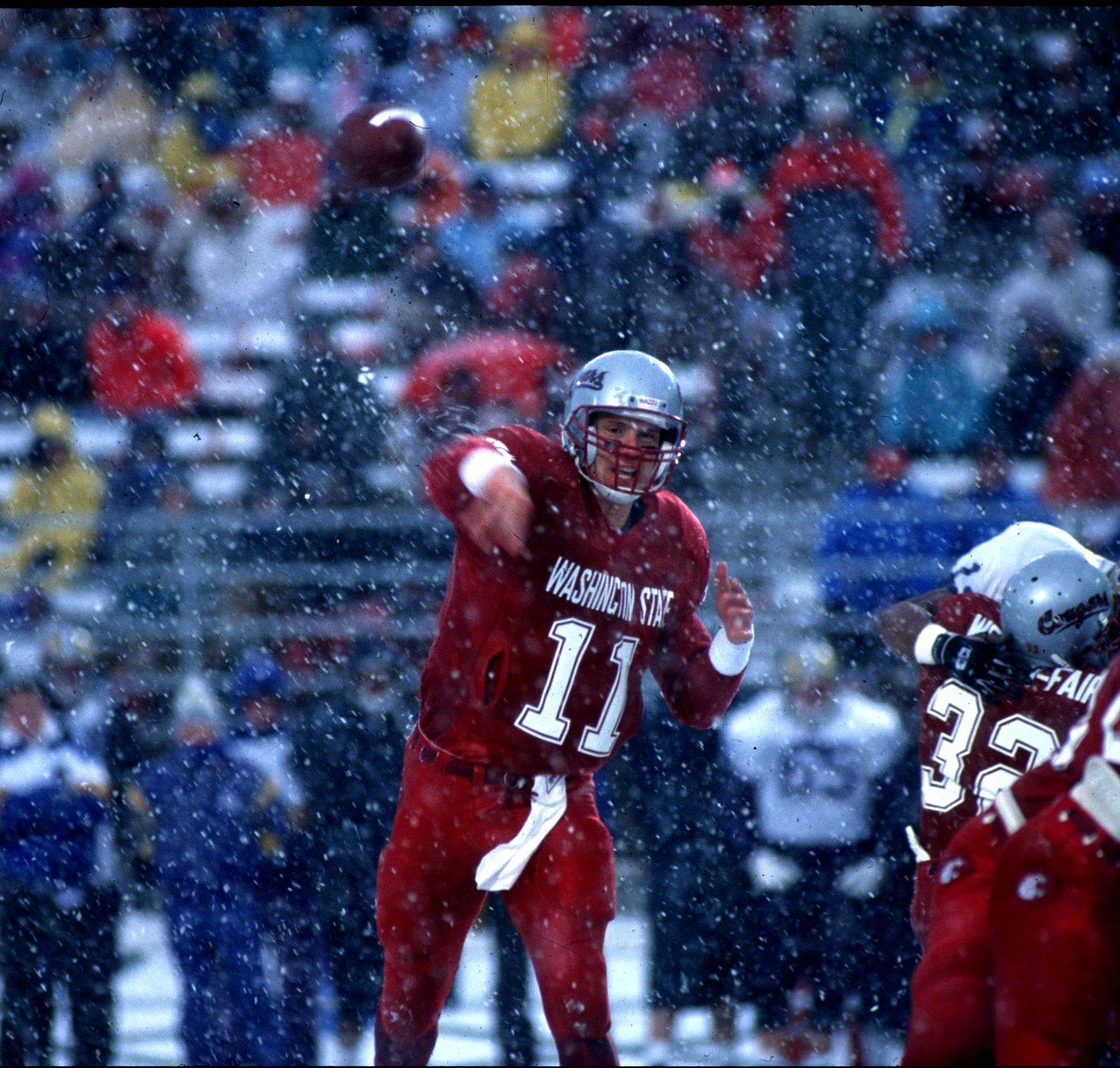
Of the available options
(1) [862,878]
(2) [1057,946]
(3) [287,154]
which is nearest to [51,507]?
(3) [287,154]

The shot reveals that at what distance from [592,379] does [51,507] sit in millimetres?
4005

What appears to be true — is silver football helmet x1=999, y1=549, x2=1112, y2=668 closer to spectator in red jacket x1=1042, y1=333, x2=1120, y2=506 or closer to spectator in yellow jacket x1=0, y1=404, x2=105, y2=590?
spectator in red jacket x1=1042, y1=333, x2=1120, y2=506

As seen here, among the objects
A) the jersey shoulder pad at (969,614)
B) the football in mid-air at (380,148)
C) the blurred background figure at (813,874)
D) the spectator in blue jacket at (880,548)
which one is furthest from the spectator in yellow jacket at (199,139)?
the jersey shoulder pad at (969,614)

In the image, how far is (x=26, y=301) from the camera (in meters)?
7.50

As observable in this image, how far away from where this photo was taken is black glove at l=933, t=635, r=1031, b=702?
11.2 ft

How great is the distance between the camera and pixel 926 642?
3588 mm

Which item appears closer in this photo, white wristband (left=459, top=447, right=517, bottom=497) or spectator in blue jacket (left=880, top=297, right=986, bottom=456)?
white wristband (left=459, top=447, right=517, bottom=497)

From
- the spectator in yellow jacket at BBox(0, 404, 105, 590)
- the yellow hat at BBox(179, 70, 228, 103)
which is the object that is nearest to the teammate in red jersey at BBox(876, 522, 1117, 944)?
the spectator in yellow jacket at BBox(0, 404, 105, 590)

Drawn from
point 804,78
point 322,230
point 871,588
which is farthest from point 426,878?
point 804,78

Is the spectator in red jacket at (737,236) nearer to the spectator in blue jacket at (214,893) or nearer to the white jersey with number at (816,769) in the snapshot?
the white jersey with number at (816,769)

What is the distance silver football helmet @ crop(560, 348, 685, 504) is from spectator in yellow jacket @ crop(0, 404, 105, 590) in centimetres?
352

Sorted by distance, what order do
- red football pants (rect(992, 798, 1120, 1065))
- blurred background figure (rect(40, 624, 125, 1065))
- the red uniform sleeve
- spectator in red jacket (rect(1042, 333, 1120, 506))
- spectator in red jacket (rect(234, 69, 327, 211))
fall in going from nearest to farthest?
1. red football pants (rect(992, 798, 1120, 1065))
2. the red uniform sleeve
3. blurred background figure (rect(40, 624, 125, 1065))
4. spectator in red jacket (rect(1042, 333, 1120, 506))
5. spectator in red jacket (rect(234, 69, 327, 211))

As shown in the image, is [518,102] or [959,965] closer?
[959,965]

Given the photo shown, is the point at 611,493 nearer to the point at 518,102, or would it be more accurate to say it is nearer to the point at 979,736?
the point at 979,736
